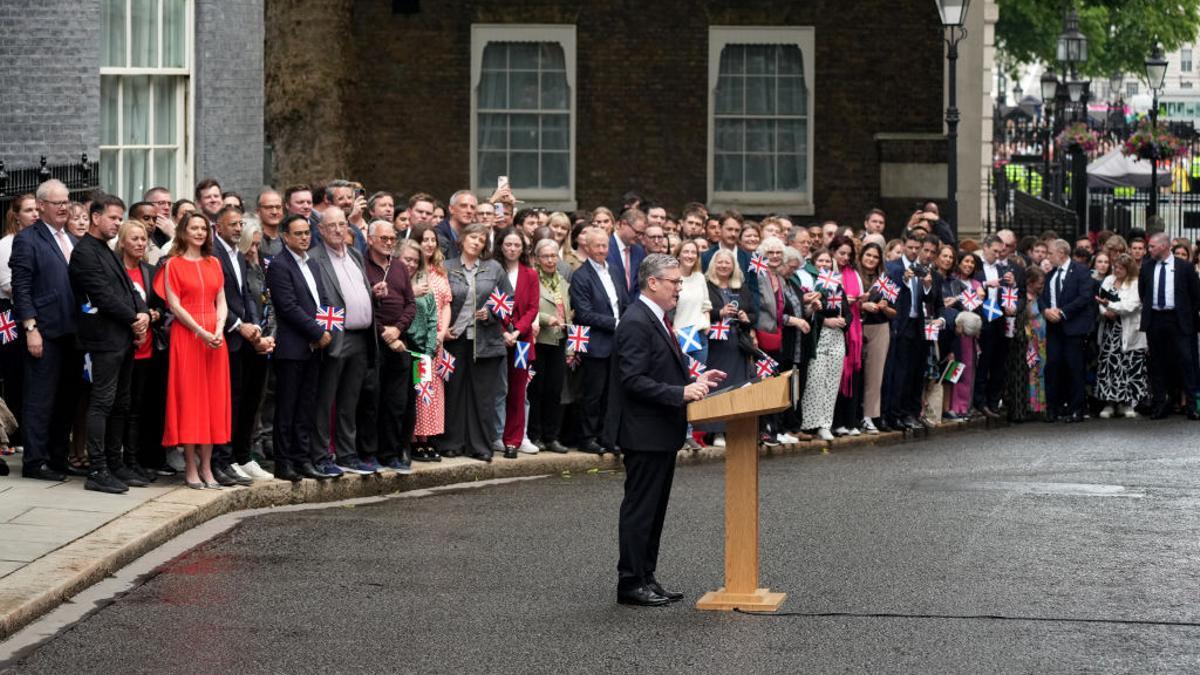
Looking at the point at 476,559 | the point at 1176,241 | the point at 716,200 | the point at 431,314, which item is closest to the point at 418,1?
the point at 716,200

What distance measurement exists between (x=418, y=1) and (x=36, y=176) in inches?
512

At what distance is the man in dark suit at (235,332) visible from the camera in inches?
595

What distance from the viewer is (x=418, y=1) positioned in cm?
3008

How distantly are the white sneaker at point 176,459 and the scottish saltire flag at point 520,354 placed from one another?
3275 mm

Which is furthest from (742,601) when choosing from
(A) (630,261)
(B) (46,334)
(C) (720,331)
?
(A) (630,261)

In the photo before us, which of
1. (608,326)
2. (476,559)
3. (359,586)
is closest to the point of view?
(359,586)

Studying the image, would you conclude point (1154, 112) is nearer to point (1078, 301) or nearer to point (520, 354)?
point (1078, 301)

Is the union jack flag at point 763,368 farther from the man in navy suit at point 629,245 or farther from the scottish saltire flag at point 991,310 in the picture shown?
the scottish saltire flag at point 991,310

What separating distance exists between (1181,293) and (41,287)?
13.3 metres

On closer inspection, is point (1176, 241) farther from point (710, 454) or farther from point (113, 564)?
point (113, 564)

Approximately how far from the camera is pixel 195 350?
1487cm

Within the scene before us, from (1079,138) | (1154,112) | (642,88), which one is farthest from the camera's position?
(1154,112)

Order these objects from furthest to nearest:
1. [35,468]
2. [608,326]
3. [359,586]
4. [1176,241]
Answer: [1176,241]
[608,326]
[35,468]
[359,586]

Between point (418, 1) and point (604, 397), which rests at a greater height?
point (418, 1)
